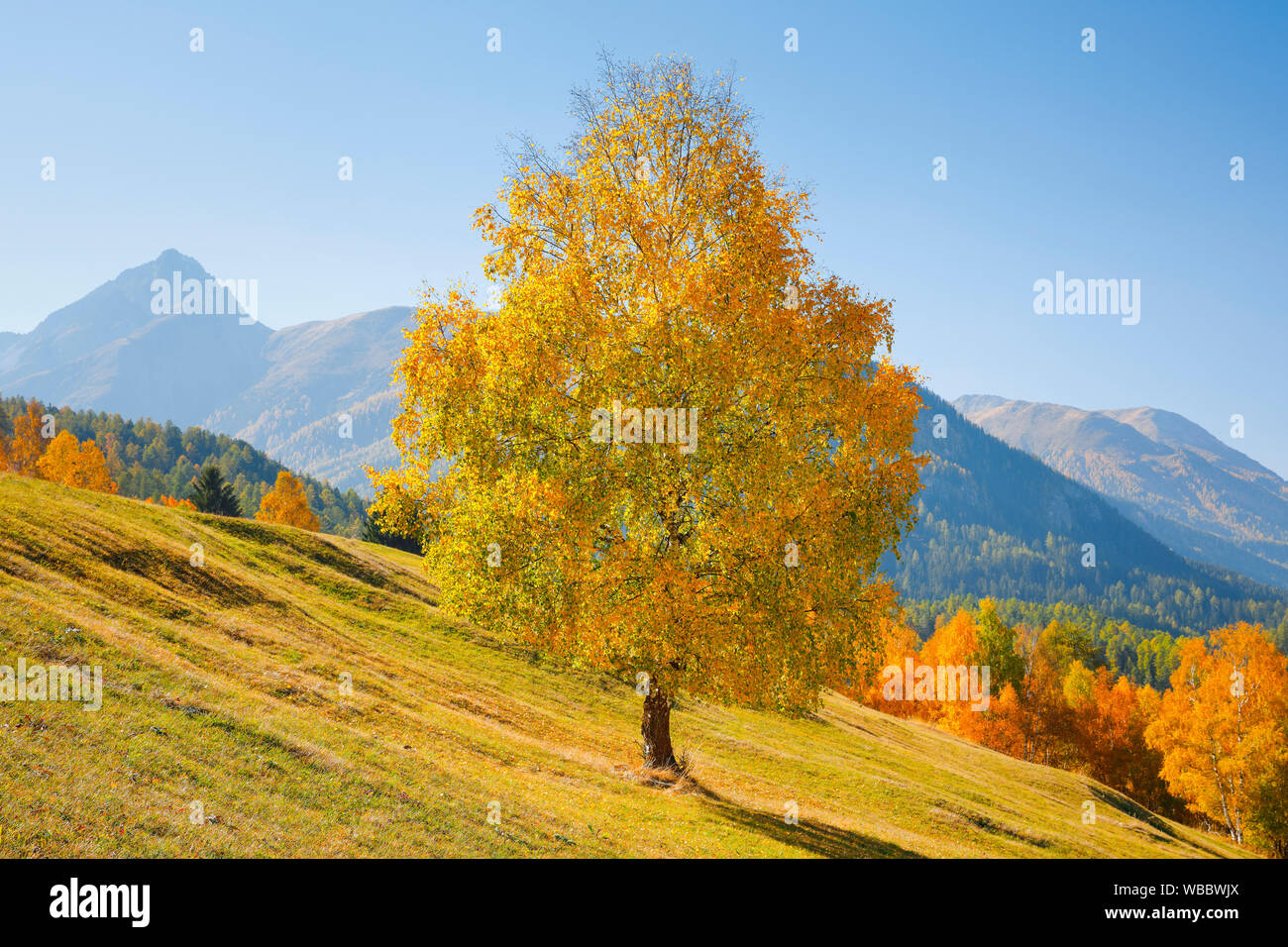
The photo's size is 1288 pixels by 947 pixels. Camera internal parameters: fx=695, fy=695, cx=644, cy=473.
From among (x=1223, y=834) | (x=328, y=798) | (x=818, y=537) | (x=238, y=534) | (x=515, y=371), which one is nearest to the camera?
(x=328, y=798)

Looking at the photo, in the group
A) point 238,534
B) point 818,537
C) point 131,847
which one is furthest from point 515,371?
point 238,534

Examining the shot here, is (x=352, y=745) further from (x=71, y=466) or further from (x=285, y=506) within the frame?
(x=71, y=466)

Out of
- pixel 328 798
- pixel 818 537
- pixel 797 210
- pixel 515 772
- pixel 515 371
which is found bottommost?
pixel 515 772

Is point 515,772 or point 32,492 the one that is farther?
point 32,492

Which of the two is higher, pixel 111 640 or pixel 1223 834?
pixel 111 640

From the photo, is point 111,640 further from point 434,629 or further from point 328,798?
point 434,629

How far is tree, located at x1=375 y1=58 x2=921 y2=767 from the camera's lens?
19.6m

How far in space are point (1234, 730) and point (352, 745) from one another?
256 feet

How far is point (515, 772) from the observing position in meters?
22.8

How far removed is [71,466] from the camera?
102 meters

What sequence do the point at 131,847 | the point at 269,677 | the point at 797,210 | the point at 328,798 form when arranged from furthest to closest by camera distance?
the point at 269,677 → the point at 797,210 → the point at 328,798 → the point at 131,847

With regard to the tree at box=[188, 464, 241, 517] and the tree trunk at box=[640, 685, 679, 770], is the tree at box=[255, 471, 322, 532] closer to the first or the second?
the tree at box=[188, 464, 241, 517]

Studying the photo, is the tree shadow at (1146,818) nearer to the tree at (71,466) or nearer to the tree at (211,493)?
the tree at (211,493)
